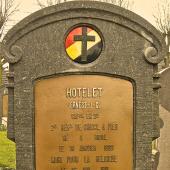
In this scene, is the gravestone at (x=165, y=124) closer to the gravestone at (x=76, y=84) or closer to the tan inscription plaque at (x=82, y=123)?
the gravestone at (x=76, y=84)

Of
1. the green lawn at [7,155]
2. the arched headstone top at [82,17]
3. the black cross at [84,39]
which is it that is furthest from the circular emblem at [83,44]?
the green lawn at [7,155]

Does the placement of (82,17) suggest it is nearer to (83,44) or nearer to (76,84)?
(83,44)

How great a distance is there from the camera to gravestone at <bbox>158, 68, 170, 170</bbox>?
20.2 ft

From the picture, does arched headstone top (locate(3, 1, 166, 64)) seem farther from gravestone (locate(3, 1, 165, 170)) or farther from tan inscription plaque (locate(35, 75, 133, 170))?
tan inscription plaque (locate(35, 75, 133, 170))

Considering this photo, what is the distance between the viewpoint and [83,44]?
440 centimetres

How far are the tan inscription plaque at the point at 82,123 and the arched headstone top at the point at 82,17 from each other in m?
0.51

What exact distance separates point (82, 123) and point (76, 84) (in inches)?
15.5

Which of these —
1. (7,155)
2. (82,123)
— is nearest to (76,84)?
(82,123)

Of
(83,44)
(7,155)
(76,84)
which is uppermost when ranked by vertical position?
(83,44)

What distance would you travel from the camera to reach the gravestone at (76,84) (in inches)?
171

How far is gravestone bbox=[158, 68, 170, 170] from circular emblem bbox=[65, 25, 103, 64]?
1.97 metres

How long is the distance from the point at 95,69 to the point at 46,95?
1.82ft

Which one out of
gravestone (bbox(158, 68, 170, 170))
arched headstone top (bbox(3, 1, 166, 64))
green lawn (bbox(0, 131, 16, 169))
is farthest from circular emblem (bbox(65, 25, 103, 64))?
green lawn (bbox(0, 131, 16, 169))

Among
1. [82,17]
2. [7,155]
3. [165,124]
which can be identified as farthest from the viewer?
[7,155]
